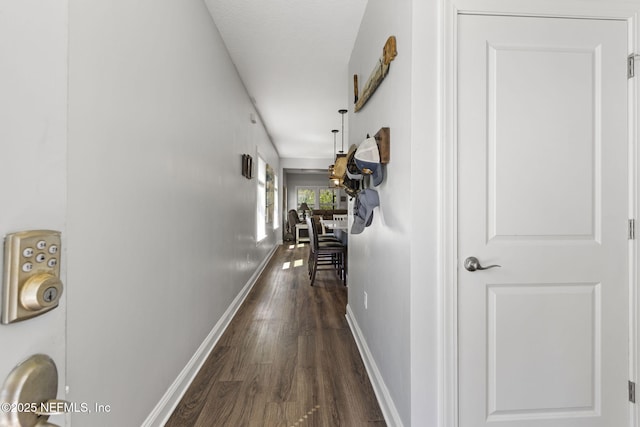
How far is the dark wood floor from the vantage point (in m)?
1.61

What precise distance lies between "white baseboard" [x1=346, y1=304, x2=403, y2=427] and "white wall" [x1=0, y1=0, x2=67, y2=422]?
1.53m

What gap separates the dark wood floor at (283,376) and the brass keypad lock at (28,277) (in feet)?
A: 5.07

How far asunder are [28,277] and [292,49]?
312 centimetres

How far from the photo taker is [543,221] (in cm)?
137

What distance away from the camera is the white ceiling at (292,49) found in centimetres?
235

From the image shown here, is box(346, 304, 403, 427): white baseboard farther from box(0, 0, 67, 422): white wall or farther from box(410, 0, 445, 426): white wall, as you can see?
box(0, 0, 67, 422): white wall

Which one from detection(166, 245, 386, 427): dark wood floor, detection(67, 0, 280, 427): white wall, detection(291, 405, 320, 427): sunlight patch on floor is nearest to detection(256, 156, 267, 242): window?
detection(166, 245, 386, 427): dark wood floor

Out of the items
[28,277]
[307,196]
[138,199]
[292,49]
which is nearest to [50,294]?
[28,277]

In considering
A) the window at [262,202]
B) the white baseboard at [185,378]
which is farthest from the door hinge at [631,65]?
the window at [262,202]

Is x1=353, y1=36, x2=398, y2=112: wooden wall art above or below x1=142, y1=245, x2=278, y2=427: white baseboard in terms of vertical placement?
above

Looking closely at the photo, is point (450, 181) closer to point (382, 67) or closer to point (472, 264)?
point (472, 264)

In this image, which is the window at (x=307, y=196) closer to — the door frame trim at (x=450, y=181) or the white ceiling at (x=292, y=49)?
the white ceiling at (x=292, y=49)

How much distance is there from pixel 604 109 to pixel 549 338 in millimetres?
1069

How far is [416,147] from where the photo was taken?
4.32 feet
